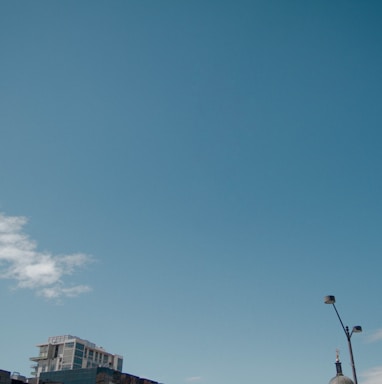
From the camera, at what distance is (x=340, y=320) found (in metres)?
20.6

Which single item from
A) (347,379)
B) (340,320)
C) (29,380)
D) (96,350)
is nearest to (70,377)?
(29,380)

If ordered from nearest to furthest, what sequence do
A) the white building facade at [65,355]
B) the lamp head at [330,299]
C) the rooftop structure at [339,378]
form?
the lamp head at [330,299] < the rooftop structure at [339,378] < the white building facade at [65,355]

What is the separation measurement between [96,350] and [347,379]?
9215 centimetres

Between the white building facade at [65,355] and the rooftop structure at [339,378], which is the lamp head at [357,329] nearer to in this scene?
the rooftop structure at [339,378]

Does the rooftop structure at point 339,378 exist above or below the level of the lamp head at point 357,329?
above

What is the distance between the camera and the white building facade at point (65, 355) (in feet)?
370

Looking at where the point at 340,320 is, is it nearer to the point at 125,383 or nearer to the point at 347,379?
the point at 347,379

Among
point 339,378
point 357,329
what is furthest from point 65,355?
point 357,329

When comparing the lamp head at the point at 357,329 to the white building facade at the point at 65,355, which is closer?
the lamp head at the point at 357,329

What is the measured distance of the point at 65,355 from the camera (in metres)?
114

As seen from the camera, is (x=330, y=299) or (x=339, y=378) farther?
(x=339, y=378)

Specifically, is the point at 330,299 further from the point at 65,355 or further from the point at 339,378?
the point at 65,355

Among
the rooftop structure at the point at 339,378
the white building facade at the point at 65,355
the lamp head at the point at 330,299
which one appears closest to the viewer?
the lamp head at the point at 330,299

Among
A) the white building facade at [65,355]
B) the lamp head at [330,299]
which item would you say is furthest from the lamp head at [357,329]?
the white building facade at [65,355]
